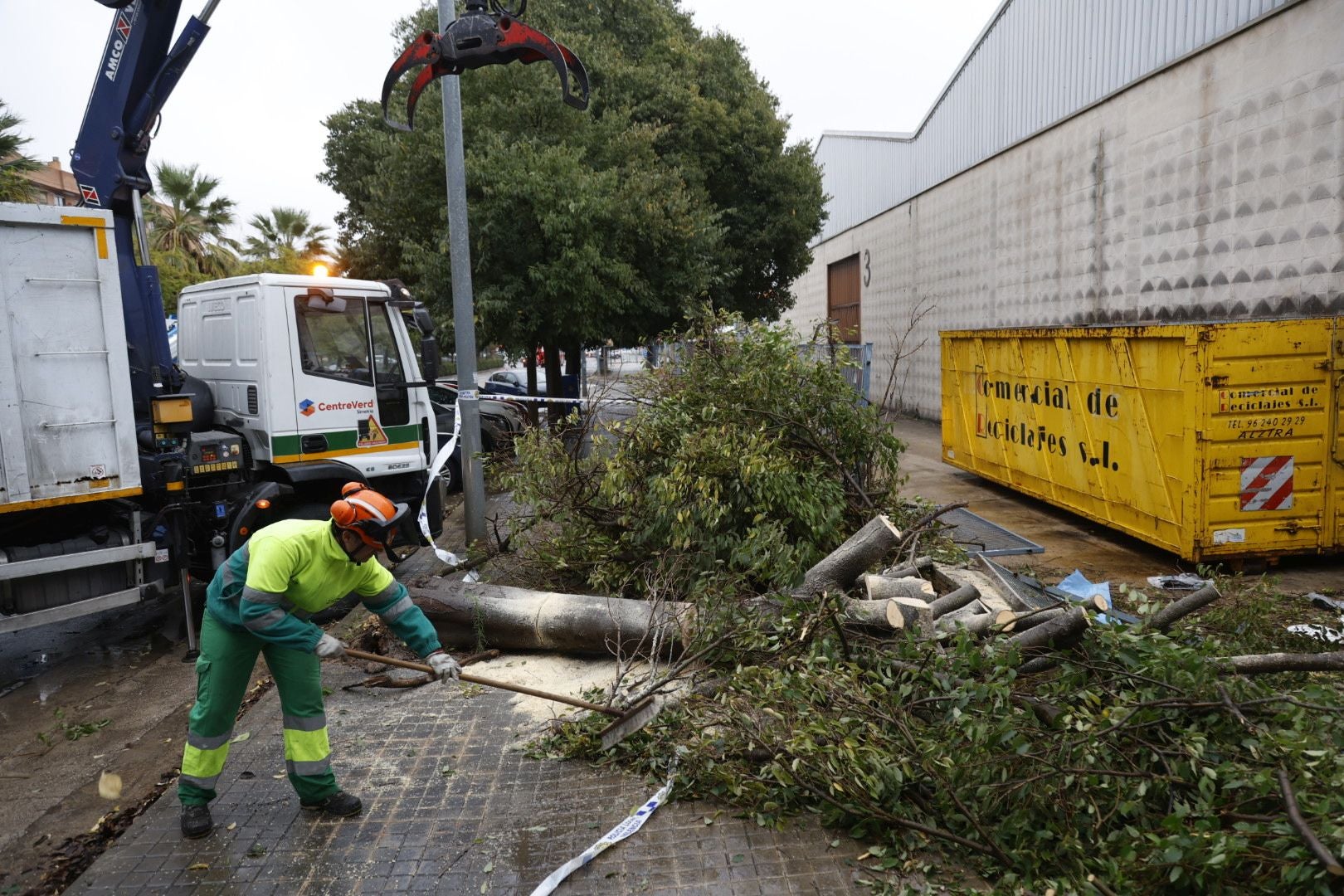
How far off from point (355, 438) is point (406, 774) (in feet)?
13.0

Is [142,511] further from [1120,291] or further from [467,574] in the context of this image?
[1120,291]

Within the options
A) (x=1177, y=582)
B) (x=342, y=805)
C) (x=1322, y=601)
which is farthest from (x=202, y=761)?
(x=1322, y=601)

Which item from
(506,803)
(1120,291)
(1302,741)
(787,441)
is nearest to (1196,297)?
(1120,291)

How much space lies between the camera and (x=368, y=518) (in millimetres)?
3928

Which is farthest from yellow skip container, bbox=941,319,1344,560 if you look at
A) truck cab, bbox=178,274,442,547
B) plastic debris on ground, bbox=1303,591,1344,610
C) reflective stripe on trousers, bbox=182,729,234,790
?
reflective stripe on trousers, bbox=182,729,234,790

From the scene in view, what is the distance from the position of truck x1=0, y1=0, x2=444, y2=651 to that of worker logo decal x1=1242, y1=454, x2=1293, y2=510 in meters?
7.22

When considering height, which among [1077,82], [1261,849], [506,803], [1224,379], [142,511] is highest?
[1077,82]

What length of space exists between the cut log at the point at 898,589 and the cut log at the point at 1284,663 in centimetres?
185

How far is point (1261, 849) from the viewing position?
9.68 feet

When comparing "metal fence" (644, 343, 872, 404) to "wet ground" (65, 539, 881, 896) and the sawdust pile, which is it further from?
"wet ground" (65, 539, 881, 896)

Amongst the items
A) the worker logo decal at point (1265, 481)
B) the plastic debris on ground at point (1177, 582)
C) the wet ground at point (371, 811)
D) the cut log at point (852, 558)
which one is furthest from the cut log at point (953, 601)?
the worker logo decal at point (1265, 481)

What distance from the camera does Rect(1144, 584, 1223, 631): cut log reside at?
459cm

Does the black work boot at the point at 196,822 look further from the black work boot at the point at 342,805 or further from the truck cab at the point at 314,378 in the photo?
the truck cab at the point at 314,378

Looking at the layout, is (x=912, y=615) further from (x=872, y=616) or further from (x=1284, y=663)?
(x=1284, y=663)
